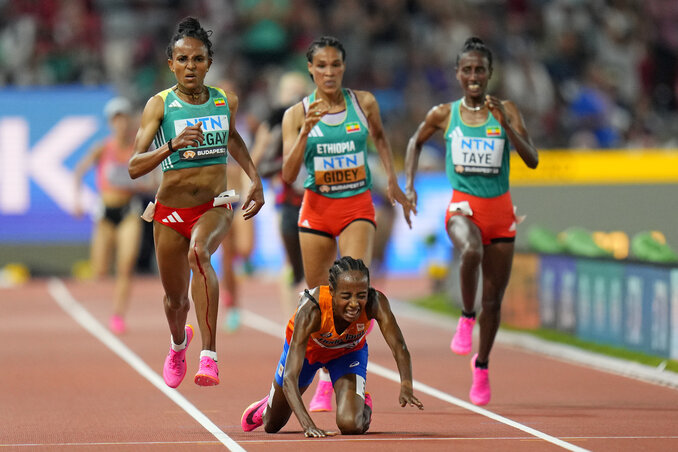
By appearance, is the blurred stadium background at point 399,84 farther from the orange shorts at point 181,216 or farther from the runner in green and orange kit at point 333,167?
the orange shorts at point 181,216

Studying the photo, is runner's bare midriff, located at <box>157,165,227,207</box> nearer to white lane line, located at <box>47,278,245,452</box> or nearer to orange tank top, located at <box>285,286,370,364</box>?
orange tank top, located at <box>285,286,370,364</box>

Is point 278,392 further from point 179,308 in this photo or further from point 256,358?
point 256,358

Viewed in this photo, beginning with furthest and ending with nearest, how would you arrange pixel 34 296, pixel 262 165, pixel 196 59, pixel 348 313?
1. pixel 34 296
2. pixel 262 165
3. pixel 196 59
4. pixel 348 313

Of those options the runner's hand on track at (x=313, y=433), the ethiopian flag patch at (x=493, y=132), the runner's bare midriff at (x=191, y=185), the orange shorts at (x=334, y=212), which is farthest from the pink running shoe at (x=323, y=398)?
the ethiopian flag patch at (x=493, y=132)

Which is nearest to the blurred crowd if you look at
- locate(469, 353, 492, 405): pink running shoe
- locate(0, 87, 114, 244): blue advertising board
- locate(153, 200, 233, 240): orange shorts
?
→ locate(0, 87, 114, 244): blue advertising board

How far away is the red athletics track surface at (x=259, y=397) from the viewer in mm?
8602

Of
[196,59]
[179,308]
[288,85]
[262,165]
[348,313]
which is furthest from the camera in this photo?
[288,85]

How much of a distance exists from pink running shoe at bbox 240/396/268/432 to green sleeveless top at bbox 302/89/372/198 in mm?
1769

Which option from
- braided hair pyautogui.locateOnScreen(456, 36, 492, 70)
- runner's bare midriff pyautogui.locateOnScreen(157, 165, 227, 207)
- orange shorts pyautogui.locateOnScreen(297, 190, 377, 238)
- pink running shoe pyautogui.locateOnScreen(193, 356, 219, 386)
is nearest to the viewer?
pink running shoe pyautogui.locateOnScreen(193, 356, 219, 386)

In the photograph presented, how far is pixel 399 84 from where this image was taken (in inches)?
1038

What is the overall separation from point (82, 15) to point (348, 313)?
18.9 m

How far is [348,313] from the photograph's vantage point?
8.46 metres

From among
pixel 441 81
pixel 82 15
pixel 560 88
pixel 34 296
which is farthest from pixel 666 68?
pixel 34 296

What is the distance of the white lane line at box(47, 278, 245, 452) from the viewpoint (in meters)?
9.23
